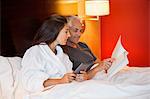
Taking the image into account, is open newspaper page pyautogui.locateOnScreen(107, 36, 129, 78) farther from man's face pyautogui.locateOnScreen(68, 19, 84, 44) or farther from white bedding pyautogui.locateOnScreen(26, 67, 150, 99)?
man's face pyautogui.locateOnScreen(68, 19, 84, 44)

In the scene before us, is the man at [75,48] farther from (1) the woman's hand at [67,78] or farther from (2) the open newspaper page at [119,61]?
(1) the woman's hand at [67,78]

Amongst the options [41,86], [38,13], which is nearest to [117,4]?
[38,13]

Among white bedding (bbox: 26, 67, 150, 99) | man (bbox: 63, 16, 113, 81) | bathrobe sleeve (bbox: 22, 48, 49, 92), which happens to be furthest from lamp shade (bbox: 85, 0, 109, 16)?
white bedding (bbox: 26, 67, 150, 99)

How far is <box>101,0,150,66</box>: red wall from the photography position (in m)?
3.63

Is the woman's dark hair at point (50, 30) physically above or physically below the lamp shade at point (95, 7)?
below

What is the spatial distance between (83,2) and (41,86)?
1807mm

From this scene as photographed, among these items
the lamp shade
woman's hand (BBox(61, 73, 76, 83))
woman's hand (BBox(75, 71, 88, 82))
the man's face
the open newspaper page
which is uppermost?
the lamp shade

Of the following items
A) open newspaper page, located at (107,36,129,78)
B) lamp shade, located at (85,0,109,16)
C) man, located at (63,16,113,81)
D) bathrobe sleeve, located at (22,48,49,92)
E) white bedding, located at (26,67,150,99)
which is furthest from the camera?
lamp shade, located at (85,0,109,16)

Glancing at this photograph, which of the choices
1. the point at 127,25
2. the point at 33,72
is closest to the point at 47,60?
the point at 33,72

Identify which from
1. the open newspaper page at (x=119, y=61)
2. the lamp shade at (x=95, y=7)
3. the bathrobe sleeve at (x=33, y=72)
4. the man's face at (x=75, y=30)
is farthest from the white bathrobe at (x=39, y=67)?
the lamp shade at (x=95, y=7)

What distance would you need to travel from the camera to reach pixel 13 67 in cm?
184

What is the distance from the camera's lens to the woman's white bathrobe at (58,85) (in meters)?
1.48

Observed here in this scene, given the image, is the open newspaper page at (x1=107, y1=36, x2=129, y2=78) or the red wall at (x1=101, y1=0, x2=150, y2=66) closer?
the open newspaper page at (x1=107, y1=36, x2=129, y2=78)

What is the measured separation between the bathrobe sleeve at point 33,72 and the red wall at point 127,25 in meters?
2.04
